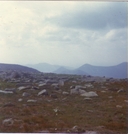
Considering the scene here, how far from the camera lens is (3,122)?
498cm

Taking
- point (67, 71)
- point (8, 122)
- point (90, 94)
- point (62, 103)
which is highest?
point (67, 71)

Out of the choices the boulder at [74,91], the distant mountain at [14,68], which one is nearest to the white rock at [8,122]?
the distant mountain at [14,68]

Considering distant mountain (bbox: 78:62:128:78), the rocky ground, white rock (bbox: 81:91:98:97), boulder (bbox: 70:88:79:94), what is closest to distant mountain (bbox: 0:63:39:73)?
the rocky ground

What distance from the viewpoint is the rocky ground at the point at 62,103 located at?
4961 mm

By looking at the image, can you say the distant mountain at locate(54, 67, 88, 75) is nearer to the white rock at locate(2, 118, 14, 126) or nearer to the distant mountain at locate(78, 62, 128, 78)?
the distant mountain at locate(78, 62, 128, 78)

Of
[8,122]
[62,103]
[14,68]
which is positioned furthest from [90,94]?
[8,122]

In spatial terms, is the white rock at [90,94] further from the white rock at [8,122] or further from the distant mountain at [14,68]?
the white rock at [8,122]

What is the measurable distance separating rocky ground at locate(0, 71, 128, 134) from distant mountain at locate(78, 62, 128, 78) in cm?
15

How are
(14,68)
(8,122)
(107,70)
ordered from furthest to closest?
1. (14,68)
2. (107,70)
3. (8,122)

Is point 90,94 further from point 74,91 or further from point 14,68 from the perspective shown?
point 14,68

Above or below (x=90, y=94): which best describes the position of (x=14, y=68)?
above

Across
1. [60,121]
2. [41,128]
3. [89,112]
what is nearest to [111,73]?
[89,112]

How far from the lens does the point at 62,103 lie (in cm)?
567

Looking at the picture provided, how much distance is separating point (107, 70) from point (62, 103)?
3.65 feet
